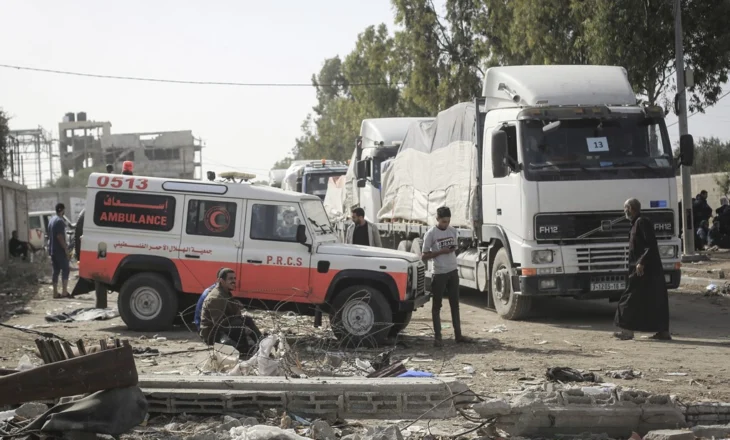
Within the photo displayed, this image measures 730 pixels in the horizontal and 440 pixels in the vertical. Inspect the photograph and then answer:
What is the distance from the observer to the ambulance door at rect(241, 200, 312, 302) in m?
12.8

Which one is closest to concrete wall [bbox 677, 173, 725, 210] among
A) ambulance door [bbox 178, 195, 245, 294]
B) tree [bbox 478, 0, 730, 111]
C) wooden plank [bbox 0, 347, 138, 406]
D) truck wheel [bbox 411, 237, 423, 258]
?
tree [bbox 478, 0, 730, 111]

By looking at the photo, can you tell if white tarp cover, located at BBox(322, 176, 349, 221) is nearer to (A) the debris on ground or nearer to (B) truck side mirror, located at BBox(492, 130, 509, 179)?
(B) truck side mirror, located at BBox(492, 130, 509, 179)

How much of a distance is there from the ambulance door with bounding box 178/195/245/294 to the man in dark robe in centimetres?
516

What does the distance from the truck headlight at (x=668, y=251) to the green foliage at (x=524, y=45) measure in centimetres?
961

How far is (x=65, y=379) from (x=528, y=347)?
673cm

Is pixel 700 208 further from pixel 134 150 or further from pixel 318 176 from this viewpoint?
pixel 134 150

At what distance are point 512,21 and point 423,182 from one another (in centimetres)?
1282

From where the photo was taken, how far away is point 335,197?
27672mm

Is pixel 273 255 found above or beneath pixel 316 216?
beneath

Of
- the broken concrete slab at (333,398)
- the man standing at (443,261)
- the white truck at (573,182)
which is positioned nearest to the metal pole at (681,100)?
the white truck at (573,182)

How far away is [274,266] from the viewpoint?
12953 millimetres

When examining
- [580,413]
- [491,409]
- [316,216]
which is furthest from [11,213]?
[580,413]

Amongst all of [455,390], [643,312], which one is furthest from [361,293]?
[455,390]

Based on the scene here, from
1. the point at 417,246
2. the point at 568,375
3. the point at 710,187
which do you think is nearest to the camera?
the point at 568,375
